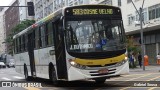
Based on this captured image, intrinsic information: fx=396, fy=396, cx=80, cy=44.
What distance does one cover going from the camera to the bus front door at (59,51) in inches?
601

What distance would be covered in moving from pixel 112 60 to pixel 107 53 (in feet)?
1.19

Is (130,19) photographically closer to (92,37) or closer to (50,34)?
(50,34)

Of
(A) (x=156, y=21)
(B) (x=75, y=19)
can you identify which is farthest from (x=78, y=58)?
(A) (x=156, y=21)

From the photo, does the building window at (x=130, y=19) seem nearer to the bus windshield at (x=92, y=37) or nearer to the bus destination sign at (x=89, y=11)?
the bus destination sign at (x=89, y=11)

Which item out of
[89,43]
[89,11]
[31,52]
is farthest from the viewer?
[31,52]

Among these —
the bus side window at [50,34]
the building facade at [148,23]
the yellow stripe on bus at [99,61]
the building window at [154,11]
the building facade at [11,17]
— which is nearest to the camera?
the yellow stripe on bus at [99,61]

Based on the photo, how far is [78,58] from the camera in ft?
48.2

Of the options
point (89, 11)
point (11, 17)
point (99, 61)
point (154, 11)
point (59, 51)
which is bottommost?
point (99, 61)

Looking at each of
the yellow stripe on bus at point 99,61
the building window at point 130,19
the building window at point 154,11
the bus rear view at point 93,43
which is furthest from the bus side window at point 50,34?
the building window at point 130,19

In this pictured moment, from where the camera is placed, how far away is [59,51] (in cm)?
1581

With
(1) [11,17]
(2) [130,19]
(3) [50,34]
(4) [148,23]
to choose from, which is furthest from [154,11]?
(1) [11,17]

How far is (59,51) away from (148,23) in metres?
26.9

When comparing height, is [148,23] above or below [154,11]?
below

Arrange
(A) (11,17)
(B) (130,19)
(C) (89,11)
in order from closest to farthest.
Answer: (C) (89,11), (B) (130,19), (A) (11,17)
